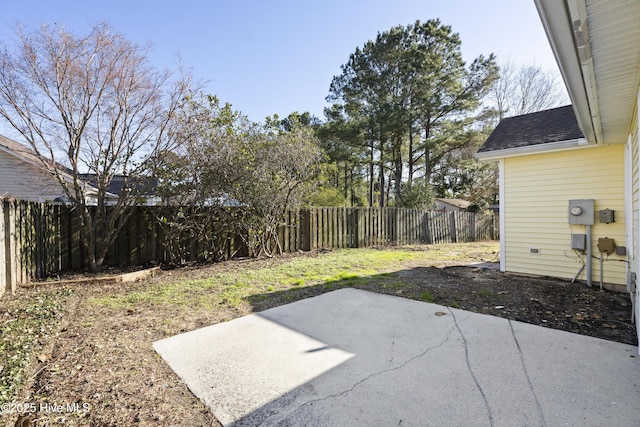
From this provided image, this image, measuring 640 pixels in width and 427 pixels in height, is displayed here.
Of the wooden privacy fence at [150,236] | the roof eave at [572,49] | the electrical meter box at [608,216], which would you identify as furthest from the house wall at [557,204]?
the wooden privacy fence at [150,236]

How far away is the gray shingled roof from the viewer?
5344 mm

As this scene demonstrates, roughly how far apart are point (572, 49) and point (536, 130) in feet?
14.9

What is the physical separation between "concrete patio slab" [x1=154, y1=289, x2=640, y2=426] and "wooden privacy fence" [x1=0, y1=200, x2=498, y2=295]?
3450 millimetres

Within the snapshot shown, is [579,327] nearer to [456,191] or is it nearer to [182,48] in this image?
[182,48]

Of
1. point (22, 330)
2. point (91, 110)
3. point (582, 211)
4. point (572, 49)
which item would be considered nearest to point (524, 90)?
point (582, 211)

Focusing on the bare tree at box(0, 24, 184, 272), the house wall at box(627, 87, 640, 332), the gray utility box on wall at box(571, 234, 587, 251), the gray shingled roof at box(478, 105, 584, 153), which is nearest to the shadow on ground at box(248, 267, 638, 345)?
the house wall at box(627, 87, 640, 332)

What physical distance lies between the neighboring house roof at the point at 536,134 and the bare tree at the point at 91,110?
640 centimetres

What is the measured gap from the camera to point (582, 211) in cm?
497

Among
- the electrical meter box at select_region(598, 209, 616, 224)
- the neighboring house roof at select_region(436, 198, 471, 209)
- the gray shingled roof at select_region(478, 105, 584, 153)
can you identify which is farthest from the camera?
the neighboring house roof at select_region(436, 198, 471, 209)

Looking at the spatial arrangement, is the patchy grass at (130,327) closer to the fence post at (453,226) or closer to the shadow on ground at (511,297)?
the shadow on ground at (511,297)

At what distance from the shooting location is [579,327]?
10.4 feet

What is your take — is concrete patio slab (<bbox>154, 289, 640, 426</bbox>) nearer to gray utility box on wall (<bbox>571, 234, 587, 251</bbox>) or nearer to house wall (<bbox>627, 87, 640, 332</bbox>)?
house wall (<bbox>627, 87, 640, 332</bbox>)

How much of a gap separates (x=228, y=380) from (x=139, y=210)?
5.35 m

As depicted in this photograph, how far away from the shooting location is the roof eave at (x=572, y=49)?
174 centimetres
